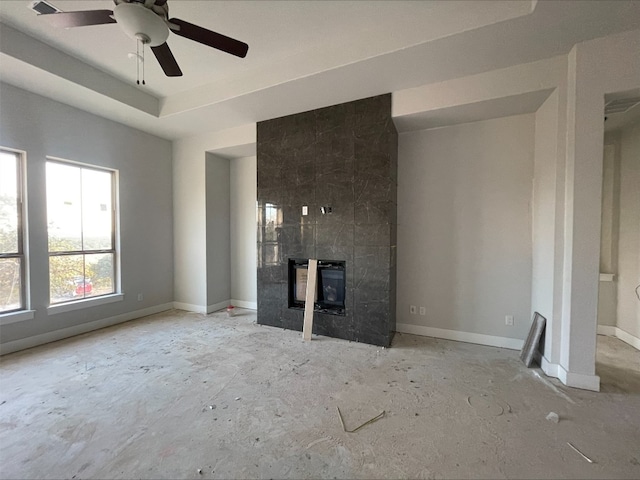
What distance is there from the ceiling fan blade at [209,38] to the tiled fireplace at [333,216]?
174 cm

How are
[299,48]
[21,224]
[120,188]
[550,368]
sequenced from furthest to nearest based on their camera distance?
[120,188] < [21,224] < [299,48] < [550,368]

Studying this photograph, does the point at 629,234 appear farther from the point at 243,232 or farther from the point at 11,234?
the point at 11,234

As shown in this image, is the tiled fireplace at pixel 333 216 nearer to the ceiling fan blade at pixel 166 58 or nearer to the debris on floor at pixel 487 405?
the debris on floor at pixel 487 405

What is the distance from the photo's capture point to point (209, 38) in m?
1.99

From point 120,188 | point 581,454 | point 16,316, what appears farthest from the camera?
point 120,188

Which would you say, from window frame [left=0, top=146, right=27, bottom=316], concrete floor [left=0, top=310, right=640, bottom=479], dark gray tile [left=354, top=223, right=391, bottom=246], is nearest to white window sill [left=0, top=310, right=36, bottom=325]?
window frame [left=0, top=146, right=27, bottom=316]

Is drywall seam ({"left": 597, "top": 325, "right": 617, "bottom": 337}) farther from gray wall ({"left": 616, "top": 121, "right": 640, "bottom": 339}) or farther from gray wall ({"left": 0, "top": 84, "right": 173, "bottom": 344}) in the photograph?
gray wall ({"left": 0, "top": 84, "right": 173, "bottom": 344})

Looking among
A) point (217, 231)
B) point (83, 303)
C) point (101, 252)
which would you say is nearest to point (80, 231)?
point (101, 252)

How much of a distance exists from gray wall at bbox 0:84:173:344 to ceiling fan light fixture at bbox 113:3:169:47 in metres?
2.65

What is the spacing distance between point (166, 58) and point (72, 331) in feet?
12.2

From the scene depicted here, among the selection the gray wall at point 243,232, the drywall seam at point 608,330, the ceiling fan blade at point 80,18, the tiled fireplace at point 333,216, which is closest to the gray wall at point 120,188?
the gray wall at point 243,232

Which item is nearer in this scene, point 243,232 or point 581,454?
point 581,454

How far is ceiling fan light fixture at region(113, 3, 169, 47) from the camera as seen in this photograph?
1.71 m

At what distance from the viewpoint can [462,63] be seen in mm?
2705
